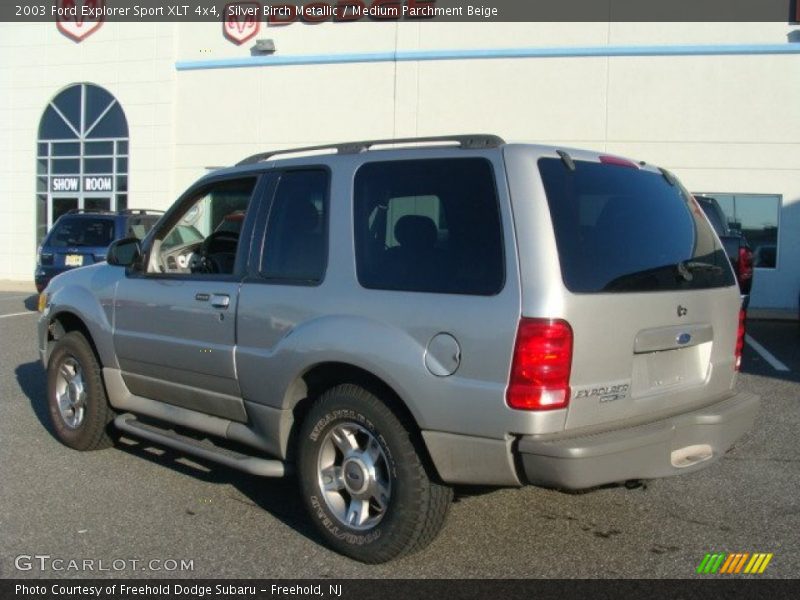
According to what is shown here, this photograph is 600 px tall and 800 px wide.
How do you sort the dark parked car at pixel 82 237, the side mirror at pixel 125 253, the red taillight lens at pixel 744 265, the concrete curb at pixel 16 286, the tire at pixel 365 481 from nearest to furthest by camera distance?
the tire at pixel 365 481, the side mirror at pixel 125 253, the red taillight lens at pixel 744 265, the dark parked car at pixel 82 237, the concrete curb at pixel 16 286

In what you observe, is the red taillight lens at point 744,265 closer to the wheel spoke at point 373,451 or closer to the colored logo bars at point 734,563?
the colored logo bars at point 734,563

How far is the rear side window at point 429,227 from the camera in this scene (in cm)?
360

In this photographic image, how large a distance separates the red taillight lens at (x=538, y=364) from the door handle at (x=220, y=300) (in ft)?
6.07

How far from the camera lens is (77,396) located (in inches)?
227

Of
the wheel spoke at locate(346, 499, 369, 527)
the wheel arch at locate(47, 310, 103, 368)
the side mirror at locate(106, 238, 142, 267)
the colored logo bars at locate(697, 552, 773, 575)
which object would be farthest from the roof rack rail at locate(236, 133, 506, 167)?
the colored logo bars at locate(697, 552, 773, 575)

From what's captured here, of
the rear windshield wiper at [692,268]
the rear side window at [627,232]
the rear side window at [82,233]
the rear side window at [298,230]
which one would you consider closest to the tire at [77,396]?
the rear side window at [298,230]

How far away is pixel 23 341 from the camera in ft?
36.0

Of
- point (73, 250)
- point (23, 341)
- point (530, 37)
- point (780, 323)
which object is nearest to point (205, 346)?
point (23, 341)

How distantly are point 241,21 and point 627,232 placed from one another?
58.9 feet

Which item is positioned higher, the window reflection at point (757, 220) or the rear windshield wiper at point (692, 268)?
the window reflection at point (757, 220)

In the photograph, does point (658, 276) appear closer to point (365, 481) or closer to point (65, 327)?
point (365, 481)

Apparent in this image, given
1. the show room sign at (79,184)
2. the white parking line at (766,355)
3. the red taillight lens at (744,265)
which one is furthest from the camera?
the show room sign at (79,184)
